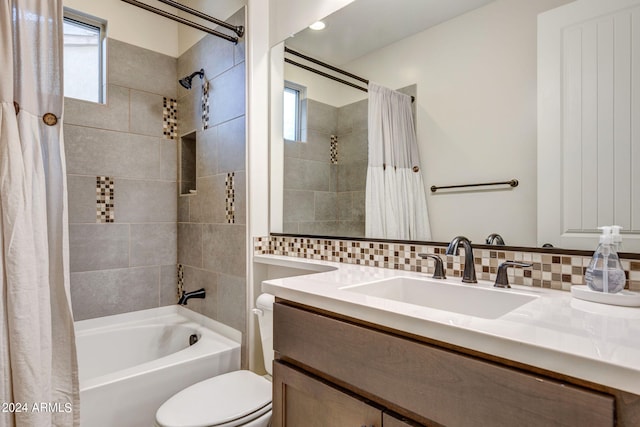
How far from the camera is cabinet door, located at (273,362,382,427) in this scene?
2.62 ft

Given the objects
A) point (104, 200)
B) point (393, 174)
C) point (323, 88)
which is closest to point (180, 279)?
point (104, 200)

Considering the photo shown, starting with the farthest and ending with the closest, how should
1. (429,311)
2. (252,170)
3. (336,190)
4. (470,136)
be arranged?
1. (252,170)
2. (336,190)
3. (470,136)
4. (429,311)

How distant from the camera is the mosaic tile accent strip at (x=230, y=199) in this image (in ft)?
6.41

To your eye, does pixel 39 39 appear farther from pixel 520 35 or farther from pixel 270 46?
pixel 520 35

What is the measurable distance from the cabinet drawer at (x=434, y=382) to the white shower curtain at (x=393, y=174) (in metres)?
0.61

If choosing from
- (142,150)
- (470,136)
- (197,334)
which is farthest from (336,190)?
(142,150)

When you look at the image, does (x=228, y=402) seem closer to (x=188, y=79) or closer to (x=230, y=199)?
(x=230, y=199)

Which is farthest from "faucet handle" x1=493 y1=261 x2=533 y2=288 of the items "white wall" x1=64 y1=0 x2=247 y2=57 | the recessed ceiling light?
"white wall" x1=64 y1=0 x2=247 y2=57

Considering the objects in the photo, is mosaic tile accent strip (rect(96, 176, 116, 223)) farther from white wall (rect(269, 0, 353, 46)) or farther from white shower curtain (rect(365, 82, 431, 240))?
white shower curtain (rect(365, 82, 431, 240))

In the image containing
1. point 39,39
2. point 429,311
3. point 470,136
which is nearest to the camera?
point 429,311

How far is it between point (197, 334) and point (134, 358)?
0.46 metres

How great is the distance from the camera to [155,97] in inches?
94.8

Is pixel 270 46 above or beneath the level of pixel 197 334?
above

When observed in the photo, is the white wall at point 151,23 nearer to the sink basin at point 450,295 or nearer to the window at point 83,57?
the window at point 83,57
